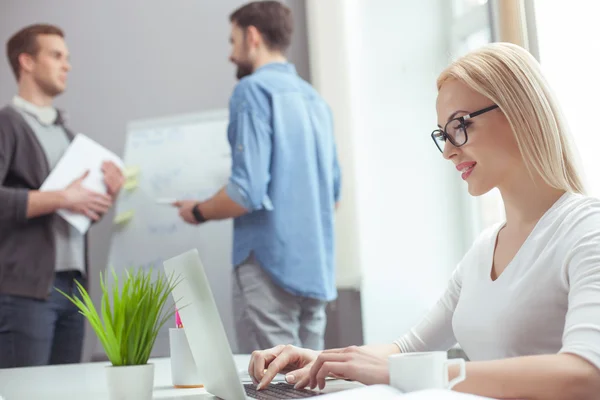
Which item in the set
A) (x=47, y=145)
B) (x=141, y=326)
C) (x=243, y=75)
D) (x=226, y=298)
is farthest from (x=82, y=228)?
(x=141, y=326)

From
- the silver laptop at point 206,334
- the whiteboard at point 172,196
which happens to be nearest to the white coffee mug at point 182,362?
the silver laptop at point 206,334

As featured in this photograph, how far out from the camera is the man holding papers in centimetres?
286

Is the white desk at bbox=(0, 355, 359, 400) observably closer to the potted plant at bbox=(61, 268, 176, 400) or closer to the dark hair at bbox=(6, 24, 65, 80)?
the potted plant at bbox=(61, 268, 176, 400)

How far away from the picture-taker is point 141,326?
98 centimetres

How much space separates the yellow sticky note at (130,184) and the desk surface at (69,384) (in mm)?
Answer: 1556

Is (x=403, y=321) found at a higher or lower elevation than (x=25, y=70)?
lower

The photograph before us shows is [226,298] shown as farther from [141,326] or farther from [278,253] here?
[141,326]

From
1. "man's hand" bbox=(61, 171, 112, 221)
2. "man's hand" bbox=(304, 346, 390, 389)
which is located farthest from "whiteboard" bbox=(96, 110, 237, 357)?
"man's hand" bbox=(304, 346, 390, 389)

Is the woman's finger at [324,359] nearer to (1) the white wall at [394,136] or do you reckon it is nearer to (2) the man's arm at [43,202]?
(2) the man's arm at [43,202]

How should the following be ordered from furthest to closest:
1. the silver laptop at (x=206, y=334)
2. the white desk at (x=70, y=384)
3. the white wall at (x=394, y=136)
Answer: the white wall at (x=394, y=136)
the white desk at (x=70, y=384)
the silver laptop at (x=206, y=334)

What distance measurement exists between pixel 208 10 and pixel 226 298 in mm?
1322

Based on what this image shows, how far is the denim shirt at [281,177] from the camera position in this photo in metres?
2.66

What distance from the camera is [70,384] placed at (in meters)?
1.31

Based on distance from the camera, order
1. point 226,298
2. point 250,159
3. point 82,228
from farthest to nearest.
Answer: point 226,298
point 82,228
point 250,159
